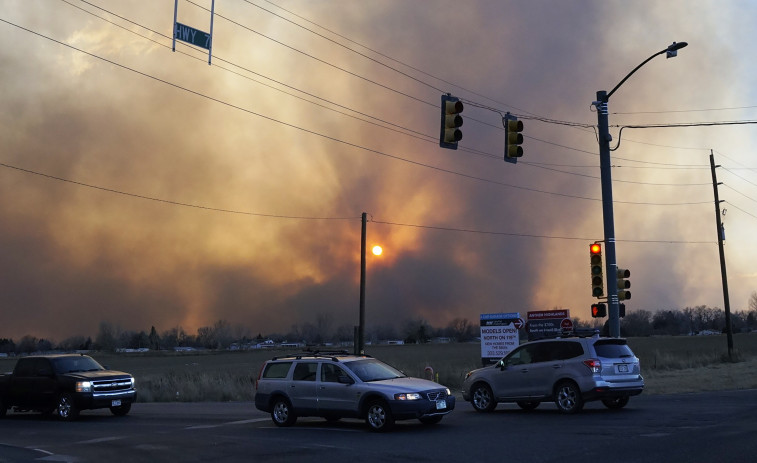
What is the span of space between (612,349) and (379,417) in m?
6.53

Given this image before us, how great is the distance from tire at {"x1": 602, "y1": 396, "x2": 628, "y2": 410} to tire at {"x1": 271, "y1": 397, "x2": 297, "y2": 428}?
795 cm

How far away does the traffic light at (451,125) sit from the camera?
774 inches

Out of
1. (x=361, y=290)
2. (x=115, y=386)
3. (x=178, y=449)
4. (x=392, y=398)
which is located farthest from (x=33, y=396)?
(x=361, y=290)

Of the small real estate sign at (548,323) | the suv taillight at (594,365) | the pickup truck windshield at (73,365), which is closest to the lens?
the suv taillight at (594,365)

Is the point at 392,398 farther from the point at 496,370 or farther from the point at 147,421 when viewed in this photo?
the point at 147,421

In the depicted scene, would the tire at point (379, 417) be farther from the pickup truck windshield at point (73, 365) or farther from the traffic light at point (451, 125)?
the pickup truck windshield at point (73, 365)

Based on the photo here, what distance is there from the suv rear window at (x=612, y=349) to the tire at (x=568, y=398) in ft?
3.43

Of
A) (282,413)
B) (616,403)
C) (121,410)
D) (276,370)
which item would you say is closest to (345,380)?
(282,413)

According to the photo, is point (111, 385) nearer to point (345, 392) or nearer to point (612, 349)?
point (345, 392)

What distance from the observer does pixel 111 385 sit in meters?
23.5

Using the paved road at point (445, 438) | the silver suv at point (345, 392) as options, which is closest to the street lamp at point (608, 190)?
the paved road at point (445, 438)

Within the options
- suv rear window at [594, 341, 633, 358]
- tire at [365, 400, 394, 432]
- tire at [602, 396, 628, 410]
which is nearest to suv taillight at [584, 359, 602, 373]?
suv rear window at [594, 341, 633, 358]

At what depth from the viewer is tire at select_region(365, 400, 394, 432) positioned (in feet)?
54.1

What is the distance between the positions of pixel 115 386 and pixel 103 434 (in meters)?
5.33
